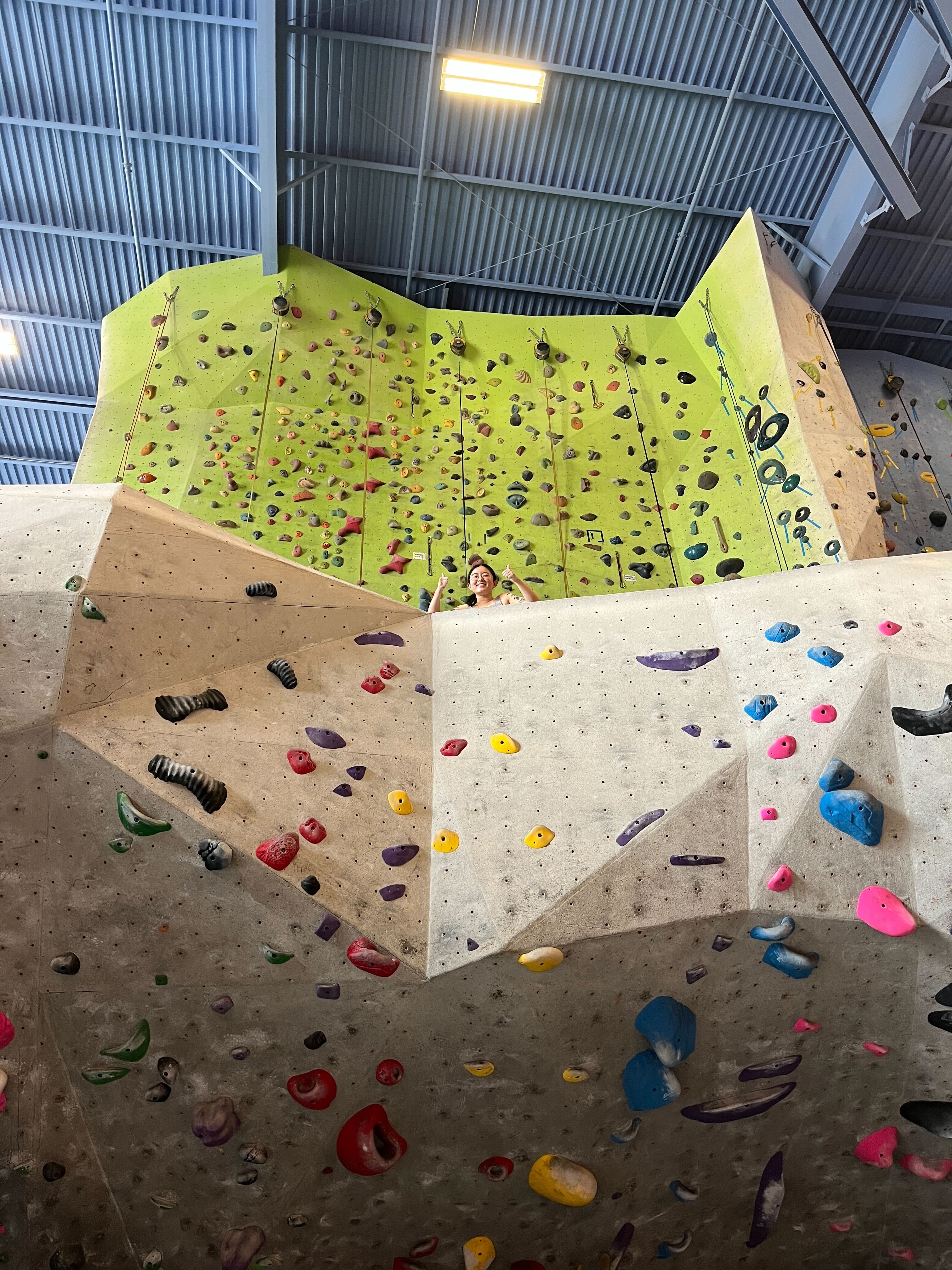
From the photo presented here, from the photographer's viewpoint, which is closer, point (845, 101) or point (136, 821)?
point (136, 821)

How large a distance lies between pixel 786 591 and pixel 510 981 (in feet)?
9.12

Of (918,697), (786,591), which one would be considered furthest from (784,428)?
(918,697)

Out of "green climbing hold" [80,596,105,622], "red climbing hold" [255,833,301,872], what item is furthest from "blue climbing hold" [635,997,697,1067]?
"green climbing hold" [80,596,105,622]

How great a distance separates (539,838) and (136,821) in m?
1.94

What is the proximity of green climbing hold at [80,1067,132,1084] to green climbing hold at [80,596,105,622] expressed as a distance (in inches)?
83.6

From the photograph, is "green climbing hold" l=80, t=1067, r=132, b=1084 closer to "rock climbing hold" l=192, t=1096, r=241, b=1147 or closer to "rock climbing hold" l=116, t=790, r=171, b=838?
"rock climbing hold" l=192, t=1096, r=241, b=1147

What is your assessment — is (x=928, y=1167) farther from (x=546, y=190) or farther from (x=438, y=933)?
(x=546, y=190)

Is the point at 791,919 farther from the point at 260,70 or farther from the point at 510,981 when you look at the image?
the point at 260,70

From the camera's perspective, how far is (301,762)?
17.2ft

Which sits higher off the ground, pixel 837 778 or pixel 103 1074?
pixel 837 778

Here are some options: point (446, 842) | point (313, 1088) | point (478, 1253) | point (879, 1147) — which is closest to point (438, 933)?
point (446, 842)

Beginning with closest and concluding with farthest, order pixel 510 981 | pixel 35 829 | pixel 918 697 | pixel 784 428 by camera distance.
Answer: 1. pixel 35 829
2. pixel 510 981
3. pixel 918 697
4. pixel 784 428

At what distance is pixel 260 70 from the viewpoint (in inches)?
392

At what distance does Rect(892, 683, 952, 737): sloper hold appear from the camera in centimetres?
545
